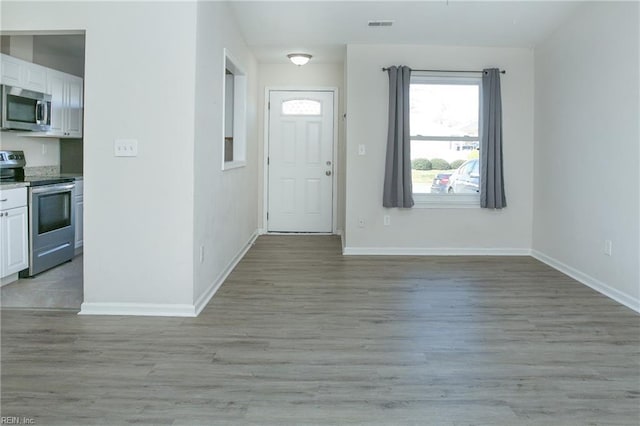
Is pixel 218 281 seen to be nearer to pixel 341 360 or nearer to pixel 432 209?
pixel 341 360

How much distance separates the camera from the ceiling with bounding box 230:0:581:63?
16.4ft

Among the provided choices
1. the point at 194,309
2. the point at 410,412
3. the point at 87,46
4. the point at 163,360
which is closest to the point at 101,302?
the point at 194,309

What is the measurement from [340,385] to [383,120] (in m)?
4.07

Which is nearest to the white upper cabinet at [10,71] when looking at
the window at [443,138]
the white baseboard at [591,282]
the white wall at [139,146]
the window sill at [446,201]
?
the white wall at [139,146]

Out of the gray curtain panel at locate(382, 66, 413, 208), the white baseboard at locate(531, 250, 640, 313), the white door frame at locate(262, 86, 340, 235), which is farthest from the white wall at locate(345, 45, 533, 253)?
the white door frame at locate(262, 86, 340, 235)

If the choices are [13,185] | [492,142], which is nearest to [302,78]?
[492,142]

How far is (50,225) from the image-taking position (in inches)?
196

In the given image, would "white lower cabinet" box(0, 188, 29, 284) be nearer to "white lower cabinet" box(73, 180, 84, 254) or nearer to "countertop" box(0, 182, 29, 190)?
"countertop" box(0, 182, 29, 190)

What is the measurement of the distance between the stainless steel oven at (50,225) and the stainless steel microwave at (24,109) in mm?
608

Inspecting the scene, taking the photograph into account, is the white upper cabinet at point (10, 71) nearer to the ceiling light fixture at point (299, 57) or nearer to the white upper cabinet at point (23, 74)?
the white upper cabinet at point (23, 74)

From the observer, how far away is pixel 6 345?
9.96 ft

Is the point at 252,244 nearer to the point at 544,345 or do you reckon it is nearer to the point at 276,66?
the point at 276,66

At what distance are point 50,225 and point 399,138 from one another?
3.76 metres

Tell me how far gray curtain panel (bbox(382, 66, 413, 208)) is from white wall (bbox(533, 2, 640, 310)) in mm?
1496
